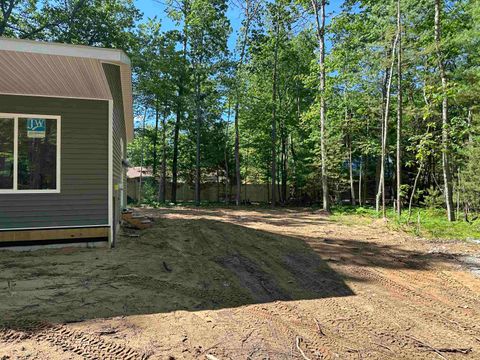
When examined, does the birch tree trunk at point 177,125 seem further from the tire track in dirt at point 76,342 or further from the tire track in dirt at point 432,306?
the tire track in dirt at point 76,342

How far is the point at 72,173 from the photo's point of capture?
6.10 metres

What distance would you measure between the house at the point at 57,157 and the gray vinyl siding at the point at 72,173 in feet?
0.04

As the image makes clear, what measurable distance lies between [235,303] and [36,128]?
4738mm

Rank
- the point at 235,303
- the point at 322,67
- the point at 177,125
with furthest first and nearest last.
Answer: the point at 177,125
the point at 322,67
the point at 235,303

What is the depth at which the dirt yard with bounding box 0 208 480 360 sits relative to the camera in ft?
9.23

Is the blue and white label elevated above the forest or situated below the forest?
below

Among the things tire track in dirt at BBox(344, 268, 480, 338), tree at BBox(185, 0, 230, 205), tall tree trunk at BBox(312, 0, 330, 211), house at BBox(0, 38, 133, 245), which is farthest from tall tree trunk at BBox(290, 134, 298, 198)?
tire track in dirt at BBox(344, 268, 480, 338)

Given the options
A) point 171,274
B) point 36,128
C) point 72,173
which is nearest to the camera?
point 171,274

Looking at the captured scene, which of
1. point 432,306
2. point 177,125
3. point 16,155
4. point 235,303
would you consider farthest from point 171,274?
point 177,125

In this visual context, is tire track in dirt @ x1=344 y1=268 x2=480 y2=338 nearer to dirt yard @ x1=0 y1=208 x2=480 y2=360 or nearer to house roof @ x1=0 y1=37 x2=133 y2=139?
dirt yard @ x1=0 y1=208 x2=480 y2=360

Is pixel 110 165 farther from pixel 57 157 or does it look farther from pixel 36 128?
pixel 36 128

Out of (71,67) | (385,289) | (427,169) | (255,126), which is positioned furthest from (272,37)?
(385,289)

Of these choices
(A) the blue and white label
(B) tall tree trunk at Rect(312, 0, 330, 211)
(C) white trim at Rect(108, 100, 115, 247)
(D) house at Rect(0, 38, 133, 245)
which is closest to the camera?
(D) house at Rect(0, 38, 133, 245)

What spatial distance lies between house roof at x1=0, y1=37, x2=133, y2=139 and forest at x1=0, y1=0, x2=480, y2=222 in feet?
32.8
